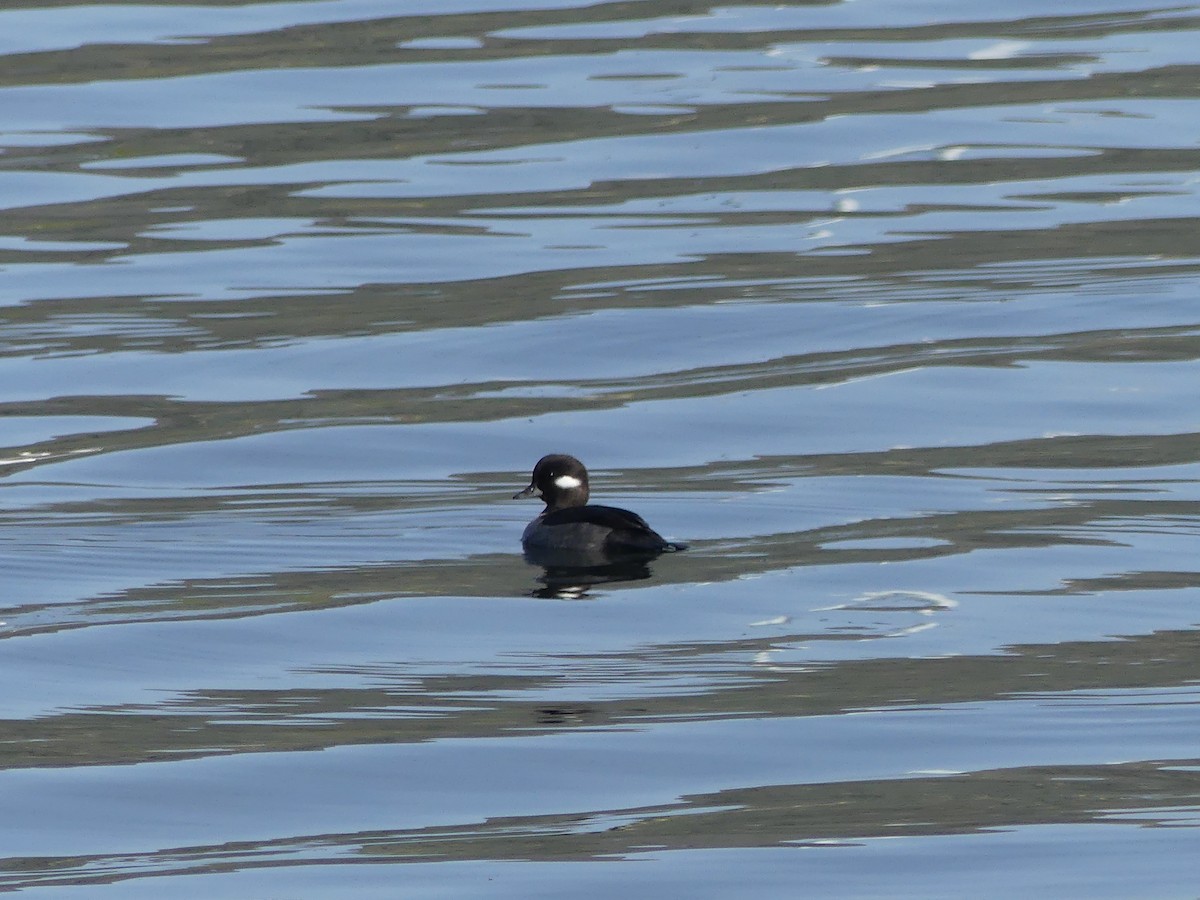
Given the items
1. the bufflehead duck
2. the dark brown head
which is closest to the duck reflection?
the bufflehead duck

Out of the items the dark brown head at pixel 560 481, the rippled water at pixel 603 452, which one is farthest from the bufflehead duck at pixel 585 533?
the rippled water at pixel 603 452

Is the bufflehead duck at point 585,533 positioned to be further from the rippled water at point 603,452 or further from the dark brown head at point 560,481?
the rippled water at point 603,452

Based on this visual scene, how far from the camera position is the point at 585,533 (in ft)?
31.2

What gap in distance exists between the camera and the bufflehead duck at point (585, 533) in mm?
9359

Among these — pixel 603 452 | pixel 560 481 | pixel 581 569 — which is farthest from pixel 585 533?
pixel 603 452

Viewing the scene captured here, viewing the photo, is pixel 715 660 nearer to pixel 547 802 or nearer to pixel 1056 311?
pixel 547 802

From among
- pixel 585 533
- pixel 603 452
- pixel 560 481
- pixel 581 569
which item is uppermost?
pixel 603 452

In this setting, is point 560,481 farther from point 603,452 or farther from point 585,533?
point 603,452

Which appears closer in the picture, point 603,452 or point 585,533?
point 585,533

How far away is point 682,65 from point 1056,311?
25.9 feet

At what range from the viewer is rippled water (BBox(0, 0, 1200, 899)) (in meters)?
6.79

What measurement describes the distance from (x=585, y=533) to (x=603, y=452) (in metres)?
1.76

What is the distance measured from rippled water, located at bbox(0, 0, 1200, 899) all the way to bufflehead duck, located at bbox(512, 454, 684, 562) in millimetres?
148

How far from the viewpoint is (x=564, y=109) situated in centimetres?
1902
